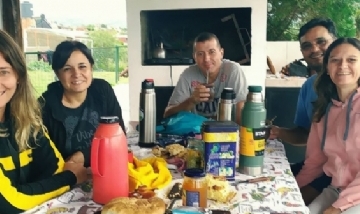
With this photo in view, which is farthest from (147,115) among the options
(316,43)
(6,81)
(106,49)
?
(106,49)

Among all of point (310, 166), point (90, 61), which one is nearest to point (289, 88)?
point (310, 166)

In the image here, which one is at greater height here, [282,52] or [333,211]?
[282,52]

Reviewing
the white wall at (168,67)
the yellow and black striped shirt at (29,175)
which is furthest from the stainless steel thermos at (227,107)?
the white wall at (168,67)

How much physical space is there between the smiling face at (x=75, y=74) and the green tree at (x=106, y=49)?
2551 mm

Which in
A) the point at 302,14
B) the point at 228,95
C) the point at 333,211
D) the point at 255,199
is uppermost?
the point at 302,14

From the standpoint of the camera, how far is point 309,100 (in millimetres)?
1785

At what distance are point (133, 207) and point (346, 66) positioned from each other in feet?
3.32

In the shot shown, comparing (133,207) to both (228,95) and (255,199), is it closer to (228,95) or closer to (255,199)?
(255,199)

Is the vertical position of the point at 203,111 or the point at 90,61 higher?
the point at 90,61

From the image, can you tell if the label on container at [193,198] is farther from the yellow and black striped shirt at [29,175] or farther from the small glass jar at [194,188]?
the yellow and black striped shirt at [29,175]

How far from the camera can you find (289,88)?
3.07 m

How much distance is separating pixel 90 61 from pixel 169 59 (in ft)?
6.49

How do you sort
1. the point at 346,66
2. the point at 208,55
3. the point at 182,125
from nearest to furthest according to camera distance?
the point at 346,66
the point at 182,125
the point at 208,55

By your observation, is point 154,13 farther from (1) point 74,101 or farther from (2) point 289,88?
(1) point 74,101
